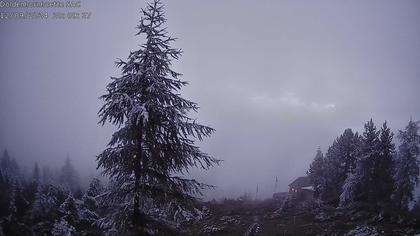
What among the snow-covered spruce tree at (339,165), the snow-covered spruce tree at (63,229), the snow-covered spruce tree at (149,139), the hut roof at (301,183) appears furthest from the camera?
the hut roof at (301,183)

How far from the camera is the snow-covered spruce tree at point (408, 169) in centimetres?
3894

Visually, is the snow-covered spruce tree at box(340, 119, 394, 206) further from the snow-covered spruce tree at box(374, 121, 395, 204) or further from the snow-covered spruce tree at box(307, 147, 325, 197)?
the snow-covered spruce tree at box(307, 147, 325, 197)

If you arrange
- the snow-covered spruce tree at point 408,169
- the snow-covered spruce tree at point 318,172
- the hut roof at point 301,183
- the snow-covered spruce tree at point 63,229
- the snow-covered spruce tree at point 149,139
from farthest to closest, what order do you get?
1. the hut roof at point 301,183
2. the snow-covered spruce tree at point 318,172
3. the snow-covered spruce tree at point 408,169
4. the snow-covered spruce tree at point 63,229
5. the snow-covered spruce tree at point 149,139

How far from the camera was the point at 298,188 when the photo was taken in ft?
254

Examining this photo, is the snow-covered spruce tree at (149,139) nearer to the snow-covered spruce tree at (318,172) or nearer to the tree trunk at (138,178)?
the tree trunk at (138,178)

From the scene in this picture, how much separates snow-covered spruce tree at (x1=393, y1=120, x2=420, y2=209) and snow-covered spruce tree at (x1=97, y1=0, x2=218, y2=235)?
135 ft

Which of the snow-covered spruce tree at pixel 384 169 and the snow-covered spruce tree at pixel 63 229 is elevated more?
the snow-covered spruce tree at pixel 384 169

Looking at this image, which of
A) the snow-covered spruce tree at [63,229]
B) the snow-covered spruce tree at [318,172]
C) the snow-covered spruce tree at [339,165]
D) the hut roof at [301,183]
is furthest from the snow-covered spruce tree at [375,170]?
the snow-covered spruce tree at [63,229]

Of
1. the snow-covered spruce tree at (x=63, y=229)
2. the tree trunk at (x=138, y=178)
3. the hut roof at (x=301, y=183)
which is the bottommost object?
the snow-covered spruce tree at (x=63, y=229)

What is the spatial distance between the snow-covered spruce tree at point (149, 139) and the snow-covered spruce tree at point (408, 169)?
41.2 m

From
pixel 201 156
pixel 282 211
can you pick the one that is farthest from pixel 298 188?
pixel 201 156

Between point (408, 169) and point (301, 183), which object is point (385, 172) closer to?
point (408, 169)

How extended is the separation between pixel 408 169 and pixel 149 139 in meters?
43.6

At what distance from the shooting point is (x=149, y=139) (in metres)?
10.8
